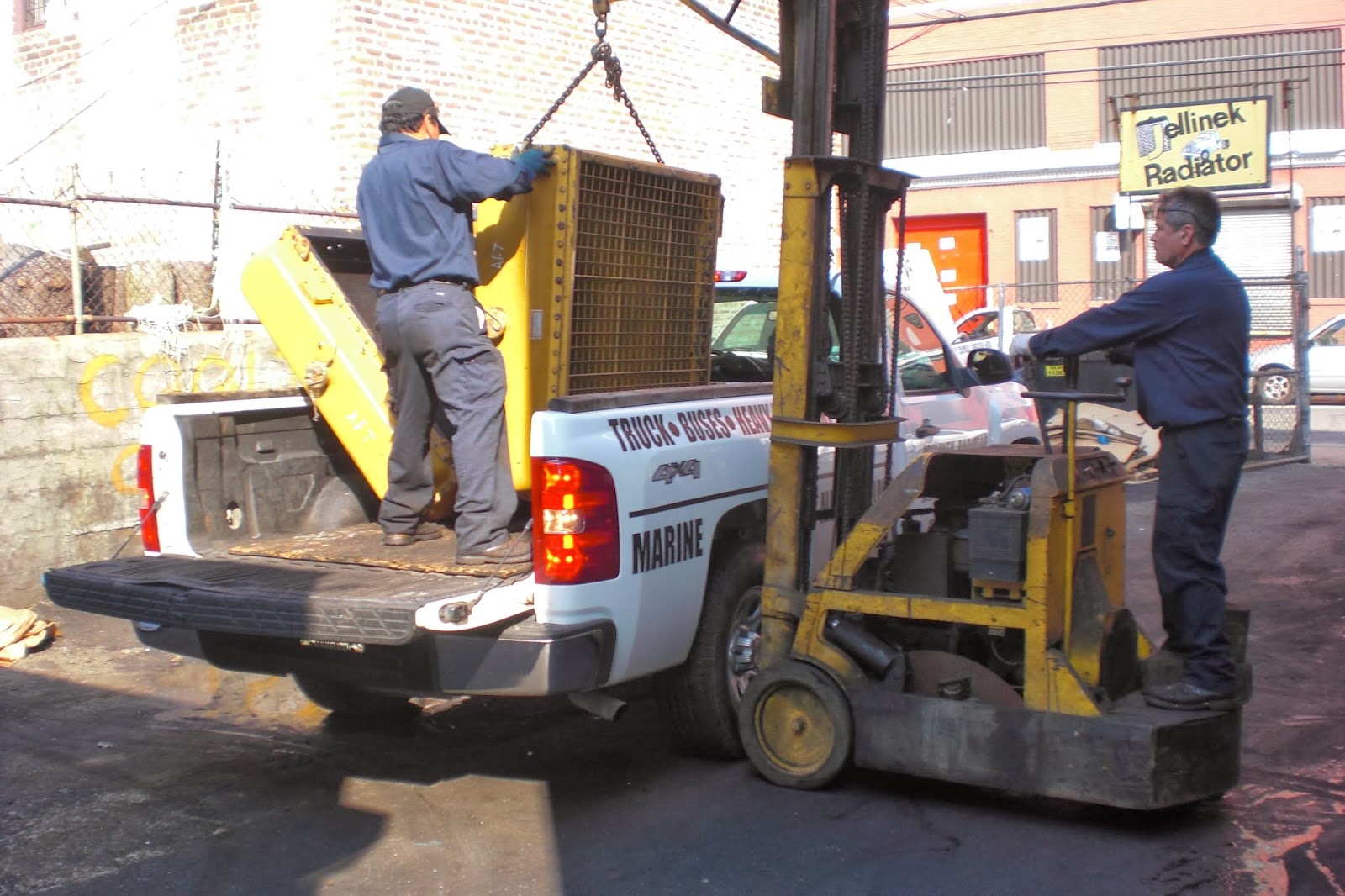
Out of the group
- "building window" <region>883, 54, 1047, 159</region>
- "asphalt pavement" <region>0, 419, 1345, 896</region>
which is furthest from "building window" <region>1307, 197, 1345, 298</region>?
"asphalt pavement" <region>0, 419, 1345, 896</region>

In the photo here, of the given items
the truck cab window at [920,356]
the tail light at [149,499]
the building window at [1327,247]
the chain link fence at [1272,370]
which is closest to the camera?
the tail light at [149,499]

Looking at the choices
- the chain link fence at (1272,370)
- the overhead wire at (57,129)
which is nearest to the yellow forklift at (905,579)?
the chain link fence at (1272,370)

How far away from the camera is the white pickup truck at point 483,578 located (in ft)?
14.3

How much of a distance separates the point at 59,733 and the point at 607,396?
10.1 ft

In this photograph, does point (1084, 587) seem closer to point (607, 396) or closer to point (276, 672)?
point (607, 396)

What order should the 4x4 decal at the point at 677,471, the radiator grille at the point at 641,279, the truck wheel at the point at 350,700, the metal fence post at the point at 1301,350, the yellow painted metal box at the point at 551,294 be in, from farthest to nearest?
1. the metal fence post at the point at 1301,350
2. the truck wheel at the point at 350,700
3. the radiator grille at the point at 641,279
4. the yellow painted metal box at the point at 551,294
5. the 4x4 decal at the point at 677,471

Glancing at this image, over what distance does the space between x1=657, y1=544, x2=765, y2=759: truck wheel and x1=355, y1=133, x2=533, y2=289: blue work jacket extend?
150cm

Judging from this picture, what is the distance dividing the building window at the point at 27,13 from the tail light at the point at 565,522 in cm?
1390

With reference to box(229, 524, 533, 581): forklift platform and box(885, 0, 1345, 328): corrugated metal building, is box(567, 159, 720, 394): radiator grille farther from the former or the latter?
box(885, 0, 1345, 328): corrugated metal building

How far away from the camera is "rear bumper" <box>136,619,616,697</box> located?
4.32 metres

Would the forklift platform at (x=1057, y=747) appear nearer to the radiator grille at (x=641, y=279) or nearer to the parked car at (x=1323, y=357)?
the radiator grille at (x=641, y=279)

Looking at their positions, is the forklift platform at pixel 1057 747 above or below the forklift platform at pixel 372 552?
below

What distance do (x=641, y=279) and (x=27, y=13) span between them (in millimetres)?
13062

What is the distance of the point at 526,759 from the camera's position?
5488 millimetres
